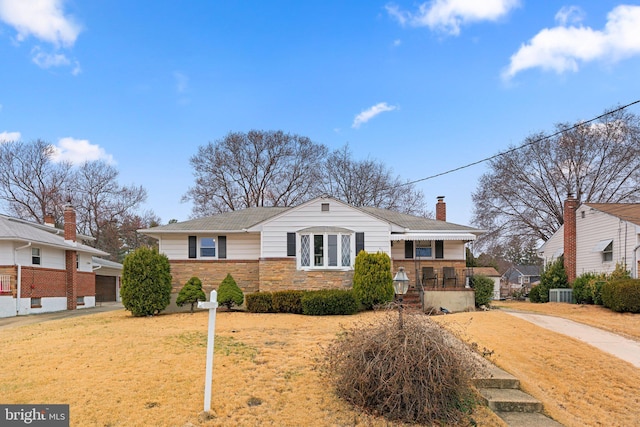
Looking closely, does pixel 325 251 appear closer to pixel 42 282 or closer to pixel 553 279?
pixel 553 279

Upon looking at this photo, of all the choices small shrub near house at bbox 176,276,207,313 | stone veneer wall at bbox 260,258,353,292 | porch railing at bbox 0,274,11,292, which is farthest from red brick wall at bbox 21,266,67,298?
stone veneer wall at bbox 260,258,353,292

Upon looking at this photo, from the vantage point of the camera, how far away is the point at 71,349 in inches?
352

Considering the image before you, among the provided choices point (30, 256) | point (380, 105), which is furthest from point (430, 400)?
point (30, 256)

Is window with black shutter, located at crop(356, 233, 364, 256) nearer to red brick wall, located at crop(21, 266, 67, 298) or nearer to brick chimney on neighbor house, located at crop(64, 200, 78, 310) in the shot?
red brick wall, located at crop(21, 266, 67, 298)

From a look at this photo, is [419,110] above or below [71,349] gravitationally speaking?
above

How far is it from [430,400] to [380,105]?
742 inches

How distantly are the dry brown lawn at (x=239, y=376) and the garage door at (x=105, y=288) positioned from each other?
22401 mm

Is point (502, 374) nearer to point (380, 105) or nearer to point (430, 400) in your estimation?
point (430, 400)

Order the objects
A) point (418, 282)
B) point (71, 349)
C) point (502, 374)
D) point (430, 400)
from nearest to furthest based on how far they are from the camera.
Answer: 1. point (430, 400)
2. point (502, 374)
3. point (71, 349)
4. point (418, 282)

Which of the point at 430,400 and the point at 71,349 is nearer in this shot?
the point at 430,400

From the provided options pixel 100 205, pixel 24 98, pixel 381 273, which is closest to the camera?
pixel 381 273

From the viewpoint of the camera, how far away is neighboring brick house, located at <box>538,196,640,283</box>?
1994cm

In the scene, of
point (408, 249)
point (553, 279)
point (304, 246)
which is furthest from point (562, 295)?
point (304, 246)

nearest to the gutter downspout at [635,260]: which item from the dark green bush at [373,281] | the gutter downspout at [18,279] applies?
the dark green bush at [373,281]
